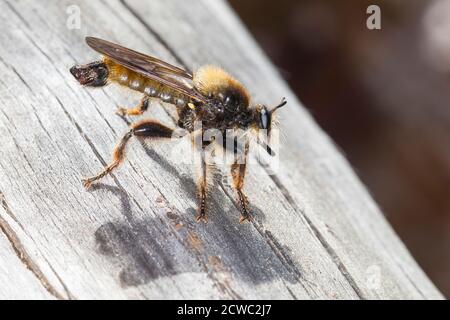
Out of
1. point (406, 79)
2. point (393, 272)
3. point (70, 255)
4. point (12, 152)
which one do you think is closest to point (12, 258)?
point (70, 255)

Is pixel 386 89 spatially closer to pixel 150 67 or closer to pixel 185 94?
pixel 185 94

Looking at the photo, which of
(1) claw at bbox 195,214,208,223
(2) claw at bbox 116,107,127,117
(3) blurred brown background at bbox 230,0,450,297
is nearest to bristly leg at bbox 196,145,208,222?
(1) claw at bbox 195,214,208,223

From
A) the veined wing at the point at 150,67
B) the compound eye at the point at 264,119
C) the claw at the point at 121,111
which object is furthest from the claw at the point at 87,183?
the compound eye at the point at 264,119

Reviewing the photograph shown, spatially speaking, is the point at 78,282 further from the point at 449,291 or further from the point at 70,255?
the point at 449,291

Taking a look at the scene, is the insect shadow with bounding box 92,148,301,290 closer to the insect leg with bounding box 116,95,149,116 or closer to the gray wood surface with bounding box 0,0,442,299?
the gray wood surface with bounding box 0,0,442,299

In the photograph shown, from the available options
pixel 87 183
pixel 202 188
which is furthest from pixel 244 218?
pixel 87 183

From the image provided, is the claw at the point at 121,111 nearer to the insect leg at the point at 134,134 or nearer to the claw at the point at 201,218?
the insect leg at the point at 134,134
